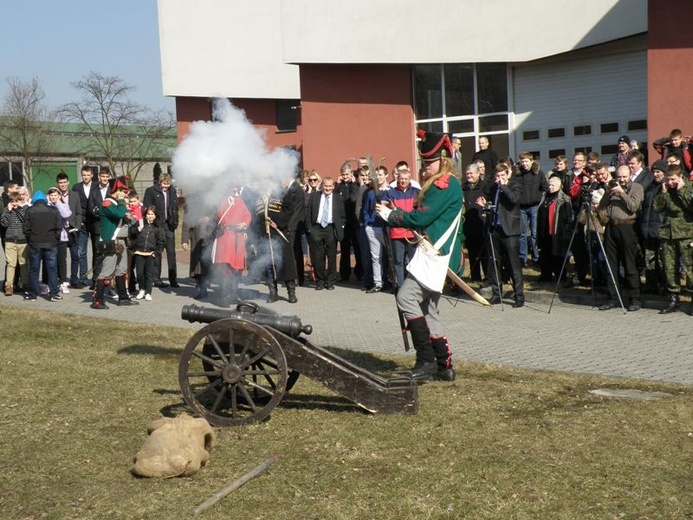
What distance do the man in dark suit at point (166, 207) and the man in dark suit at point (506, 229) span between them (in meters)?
6.07

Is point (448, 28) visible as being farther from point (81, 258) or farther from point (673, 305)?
point (673, 305)

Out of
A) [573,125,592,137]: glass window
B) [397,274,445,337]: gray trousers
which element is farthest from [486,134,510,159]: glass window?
[397,274,445,337]: gray trousers

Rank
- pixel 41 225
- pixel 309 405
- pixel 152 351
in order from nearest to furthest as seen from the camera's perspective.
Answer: pixel 309 405, pixel 152 351, pixel 41 225

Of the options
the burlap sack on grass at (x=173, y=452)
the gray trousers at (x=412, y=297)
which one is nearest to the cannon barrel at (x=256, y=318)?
the burlap sack on grass at (x=173, y=452)

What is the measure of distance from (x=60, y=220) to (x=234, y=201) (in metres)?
3.74

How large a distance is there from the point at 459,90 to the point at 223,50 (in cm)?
1262

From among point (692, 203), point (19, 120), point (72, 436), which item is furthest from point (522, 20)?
point (19, 120)

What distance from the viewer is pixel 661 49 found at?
716 inches

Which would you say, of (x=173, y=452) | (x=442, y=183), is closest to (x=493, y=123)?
(x=442, y=183)

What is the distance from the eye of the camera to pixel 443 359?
9000 mm

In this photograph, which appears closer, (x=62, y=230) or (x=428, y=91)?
(x=62, y=230)

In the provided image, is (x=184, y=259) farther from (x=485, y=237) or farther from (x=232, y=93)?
(x=232, y=93)

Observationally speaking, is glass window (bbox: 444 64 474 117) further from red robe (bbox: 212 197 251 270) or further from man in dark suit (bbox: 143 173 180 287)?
red robe (bbox: 212 197 251 270)

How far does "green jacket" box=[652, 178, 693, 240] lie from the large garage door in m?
8.79
